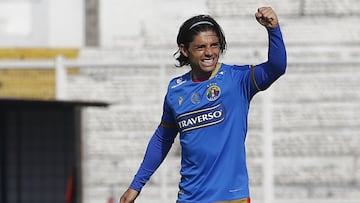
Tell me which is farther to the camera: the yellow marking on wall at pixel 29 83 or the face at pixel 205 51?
the yellow marking on wall at pixel 29 83

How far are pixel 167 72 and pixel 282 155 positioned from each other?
4.56 feet

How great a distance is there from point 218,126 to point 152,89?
677cm

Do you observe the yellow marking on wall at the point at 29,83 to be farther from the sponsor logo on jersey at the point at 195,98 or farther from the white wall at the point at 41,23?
the sponsor logo on jersey at the point at 195,98

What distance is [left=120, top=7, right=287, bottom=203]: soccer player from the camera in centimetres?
531

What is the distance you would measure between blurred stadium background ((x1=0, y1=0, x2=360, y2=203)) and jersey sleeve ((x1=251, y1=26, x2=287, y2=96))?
5.02 metres

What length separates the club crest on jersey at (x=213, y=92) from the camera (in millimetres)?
5328

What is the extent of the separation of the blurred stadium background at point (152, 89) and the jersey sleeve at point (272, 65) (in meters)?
5.02

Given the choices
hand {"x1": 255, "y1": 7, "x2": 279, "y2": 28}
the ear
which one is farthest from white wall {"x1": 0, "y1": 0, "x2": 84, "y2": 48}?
hand {"x1": 255, "y1": 7, "x2": 279, "y2": 28}

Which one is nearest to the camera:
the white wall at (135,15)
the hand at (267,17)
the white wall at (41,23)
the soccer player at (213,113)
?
the hand at (267,17)

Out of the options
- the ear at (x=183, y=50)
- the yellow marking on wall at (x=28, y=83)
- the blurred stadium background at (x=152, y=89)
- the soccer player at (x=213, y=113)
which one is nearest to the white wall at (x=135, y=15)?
the blurred stadium background at (x=152, y=89)

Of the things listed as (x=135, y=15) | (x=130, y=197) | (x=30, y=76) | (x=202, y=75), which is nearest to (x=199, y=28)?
(x=202, y=75)

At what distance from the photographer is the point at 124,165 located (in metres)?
11.6

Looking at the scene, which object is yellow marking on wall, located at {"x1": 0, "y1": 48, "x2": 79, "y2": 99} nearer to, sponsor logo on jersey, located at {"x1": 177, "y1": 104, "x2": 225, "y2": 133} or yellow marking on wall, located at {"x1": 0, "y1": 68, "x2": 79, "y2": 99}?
yellow marking on wall, located at {"x1": 0, "y1": 68, "x2": 79, "y2": 99}

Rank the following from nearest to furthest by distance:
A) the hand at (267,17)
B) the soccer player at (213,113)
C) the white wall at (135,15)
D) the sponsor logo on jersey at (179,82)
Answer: the hand at (267,17) < the soccer player at (213,113) < the sponsor logo on jersey at (179,82) < the white wall at (135,15)
